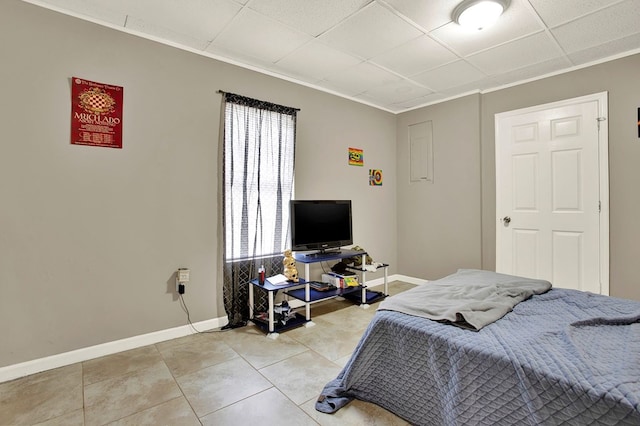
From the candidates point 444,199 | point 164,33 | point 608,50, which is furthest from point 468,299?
point 164,33

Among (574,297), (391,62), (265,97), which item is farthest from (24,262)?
(574,297)

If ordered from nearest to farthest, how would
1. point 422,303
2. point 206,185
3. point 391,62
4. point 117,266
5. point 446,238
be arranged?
point 422,303
point 117,266
point 206,185
point 391,62
point 446,238

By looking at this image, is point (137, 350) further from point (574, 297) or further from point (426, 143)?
point (426, 143)

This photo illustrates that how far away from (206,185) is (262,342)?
1.51 m

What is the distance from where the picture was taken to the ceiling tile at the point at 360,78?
3.40 metres

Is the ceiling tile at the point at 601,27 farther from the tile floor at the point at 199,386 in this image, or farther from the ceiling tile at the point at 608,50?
the tile floor at the point at 199,386

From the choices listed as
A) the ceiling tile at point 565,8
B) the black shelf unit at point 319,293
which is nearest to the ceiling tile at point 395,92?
the ceiling tile at point 565,8

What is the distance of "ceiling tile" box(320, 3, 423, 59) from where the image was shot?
242 cm

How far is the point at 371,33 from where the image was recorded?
8.73 feet

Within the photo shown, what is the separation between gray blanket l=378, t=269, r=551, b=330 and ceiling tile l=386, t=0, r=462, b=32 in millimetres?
1994

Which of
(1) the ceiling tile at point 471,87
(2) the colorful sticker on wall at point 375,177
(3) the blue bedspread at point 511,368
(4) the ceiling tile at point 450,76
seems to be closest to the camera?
(3) the blue bedspread at point 511,368

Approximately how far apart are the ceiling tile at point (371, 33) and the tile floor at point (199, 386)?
2.62 meters

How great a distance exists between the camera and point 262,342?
9.05 feet

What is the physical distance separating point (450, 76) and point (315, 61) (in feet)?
5.11
